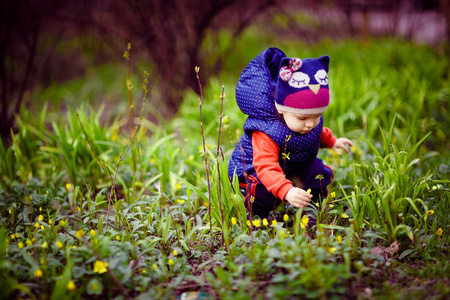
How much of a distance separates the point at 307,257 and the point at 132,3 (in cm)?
360

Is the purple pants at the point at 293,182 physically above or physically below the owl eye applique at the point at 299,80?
below

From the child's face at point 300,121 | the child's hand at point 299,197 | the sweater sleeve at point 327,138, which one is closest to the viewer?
the child's hand at point 299,197

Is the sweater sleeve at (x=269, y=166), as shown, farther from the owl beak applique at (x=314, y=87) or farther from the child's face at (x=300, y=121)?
the owl beak applique at (x=314, y=87)

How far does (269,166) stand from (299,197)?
23 cm

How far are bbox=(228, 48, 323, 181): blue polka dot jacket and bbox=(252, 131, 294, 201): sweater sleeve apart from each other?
37 millimetres

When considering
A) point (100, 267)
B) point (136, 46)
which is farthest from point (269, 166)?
point (136, 46)

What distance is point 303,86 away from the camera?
1725mm

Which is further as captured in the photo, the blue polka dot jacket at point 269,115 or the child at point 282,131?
the blue polka dot jacket at point 269,115

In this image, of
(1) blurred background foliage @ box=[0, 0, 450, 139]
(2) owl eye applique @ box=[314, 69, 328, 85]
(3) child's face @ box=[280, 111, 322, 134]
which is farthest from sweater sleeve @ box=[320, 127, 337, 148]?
(1) blurred background foliage @ box=[0, 0, 450, 139]

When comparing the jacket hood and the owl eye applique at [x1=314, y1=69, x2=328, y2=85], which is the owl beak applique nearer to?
the owl eye applique at [x1=314, y1=69, x2=328, y2=85]

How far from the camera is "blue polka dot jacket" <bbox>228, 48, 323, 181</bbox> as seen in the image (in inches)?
74.2

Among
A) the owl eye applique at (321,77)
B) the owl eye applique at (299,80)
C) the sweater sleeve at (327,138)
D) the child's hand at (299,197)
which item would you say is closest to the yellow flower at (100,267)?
the child's hand at (299,197)

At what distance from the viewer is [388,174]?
1.86m

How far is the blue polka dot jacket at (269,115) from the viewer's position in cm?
188
